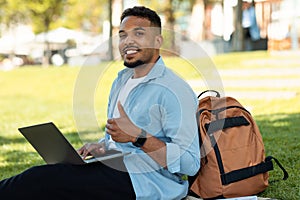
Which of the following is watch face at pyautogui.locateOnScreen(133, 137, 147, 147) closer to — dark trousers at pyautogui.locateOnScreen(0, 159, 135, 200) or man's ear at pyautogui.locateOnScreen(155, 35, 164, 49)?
dark trousers at pyautogui.locateOnScreen(0, 159, 135, 200)

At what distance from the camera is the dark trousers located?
8.85 feet

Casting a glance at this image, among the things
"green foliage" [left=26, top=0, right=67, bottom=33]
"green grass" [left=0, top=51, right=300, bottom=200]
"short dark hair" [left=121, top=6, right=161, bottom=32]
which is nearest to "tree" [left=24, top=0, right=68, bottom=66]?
"green foliage" [left=26, top=0, right=67, bottom=33]

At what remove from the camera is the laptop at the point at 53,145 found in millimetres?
2633

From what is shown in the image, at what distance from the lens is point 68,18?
1529 inches

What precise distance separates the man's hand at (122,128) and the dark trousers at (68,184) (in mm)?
243

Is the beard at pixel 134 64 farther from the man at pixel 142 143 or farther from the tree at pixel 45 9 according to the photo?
the tree at pixel 45 9

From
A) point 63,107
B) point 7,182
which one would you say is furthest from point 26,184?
point 63,107

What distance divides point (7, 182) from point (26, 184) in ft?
0.36

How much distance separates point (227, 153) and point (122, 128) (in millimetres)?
796

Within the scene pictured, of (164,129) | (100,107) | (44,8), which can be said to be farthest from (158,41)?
(44,8)

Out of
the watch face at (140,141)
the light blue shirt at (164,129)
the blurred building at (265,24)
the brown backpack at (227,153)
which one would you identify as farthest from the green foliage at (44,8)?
the watch face at (140,141)

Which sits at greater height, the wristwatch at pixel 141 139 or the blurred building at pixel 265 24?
the wristwatch at pixel 141 139

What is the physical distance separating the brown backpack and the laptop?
543 mm

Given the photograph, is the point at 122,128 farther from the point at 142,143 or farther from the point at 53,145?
the point at 53,145
